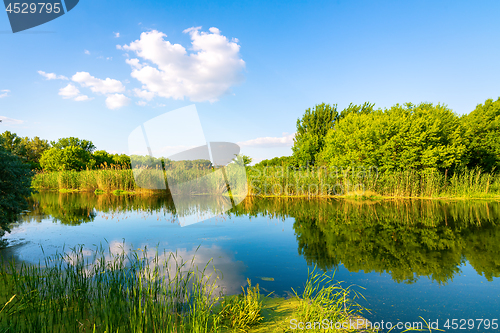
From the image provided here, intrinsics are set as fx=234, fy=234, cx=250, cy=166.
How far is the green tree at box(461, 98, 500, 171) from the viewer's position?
19688mm

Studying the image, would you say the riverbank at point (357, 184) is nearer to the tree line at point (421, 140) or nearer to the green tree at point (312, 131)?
the tree line at point (421, 140)

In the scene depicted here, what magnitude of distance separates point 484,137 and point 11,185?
30.2 m

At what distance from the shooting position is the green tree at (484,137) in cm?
1969

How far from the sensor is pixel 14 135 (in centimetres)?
4088

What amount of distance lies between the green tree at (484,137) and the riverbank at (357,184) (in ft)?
9.13

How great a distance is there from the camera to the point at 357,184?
17031mm

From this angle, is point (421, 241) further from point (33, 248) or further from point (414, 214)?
point (33, 248)

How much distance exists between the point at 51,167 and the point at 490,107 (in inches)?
2041

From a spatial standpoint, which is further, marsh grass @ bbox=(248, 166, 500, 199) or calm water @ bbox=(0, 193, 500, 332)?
marsh grass @ bbox=(248, 166, 500, 199)

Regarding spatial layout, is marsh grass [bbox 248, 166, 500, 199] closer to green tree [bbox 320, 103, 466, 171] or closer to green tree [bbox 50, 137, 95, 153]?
green tree [bbox 320, 103, 466, 171]

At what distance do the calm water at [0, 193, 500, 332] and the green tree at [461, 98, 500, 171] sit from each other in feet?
42.3

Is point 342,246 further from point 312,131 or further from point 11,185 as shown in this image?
point 312,131

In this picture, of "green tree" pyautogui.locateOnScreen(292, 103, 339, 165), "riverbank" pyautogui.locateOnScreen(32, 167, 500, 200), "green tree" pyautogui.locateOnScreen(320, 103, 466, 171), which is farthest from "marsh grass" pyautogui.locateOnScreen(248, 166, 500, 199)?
"green tree" pyautogui.locateOnScreen(292, 103, 339, 165)

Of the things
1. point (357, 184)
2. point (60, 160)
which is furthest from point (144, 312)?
point (60, 160)
